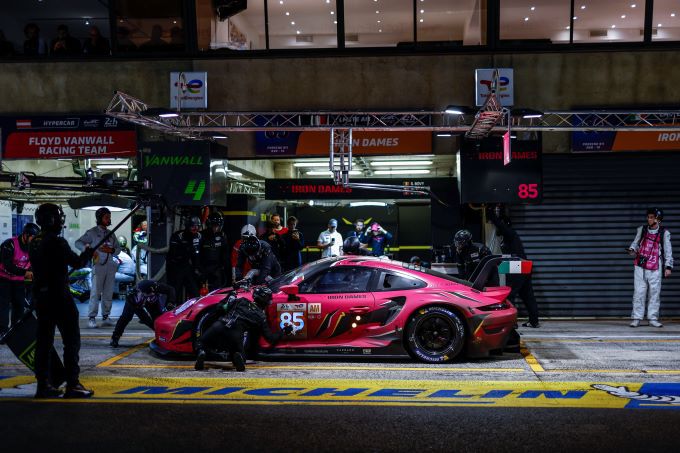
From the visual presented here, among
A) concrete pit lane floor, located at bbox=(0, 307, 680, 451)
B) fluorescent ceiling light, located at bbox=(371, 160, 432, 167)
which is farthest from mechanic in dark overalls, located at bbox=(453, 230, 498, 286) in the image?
fluorescent ceiling light, located at bbox=(371, 160, 432, 167)

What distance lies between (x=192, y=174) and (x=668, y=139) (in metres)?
9.48

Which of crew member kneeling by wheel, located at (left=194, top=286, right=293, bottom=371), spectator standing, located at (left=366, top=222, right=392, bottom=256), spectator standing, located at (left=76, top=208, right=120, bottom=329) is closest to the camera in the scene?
crew member kneeling by wheel, located at (left=194, top=286, right=293, bottom=371)

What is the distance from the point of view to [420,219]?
71.7 feet

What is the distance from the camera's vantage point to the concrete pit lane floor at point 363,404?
586 cm

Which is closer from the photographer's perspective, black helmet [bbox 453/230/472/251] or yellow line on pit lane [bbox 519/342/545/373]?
yellow line on pit lane [bbox 519/342/545/373]

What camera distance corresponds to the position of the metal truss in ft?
42.5

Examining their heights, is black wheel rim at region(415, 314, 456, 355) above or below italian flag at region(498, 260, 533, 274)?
below

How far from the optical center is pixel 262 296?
29.9 feet

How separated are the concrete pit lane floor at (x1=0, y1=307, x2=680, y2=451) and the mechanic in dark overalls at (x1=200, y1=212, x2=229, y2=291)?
3598 mm

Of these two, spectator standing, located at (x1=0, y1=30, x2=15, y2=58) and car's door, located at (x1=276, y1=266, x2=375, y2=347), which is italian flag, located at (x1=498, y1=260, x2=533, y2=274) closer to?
car's door, located at (x1=276, y1=266, x2=375, y2=347)

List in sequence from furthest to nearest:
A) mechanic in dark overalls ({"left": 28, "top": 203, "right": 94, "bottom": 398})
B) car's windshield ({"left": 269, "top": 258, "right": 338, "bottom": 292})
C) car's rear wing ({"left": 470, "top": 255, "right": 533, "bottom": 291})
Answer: car's rear wing ({"left": 470, "top": 255, "right": 533, "bottom": 291}) < car's windshield ({"left": 269, "top": 258, "right": 338, "bottom": 292}) < mechanic in dark overalls ({"left": 28, "top": 203, "right": 94, "bottom": 398})

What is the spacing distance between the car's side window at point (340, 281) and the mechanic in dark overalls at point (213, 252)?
4.61 m

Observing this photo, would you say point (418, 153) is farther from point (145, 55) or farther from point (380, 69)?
point (145, 55)

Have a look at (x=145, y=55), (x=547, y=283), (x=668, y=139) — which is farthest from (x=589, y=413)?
(x=145, y=55)
